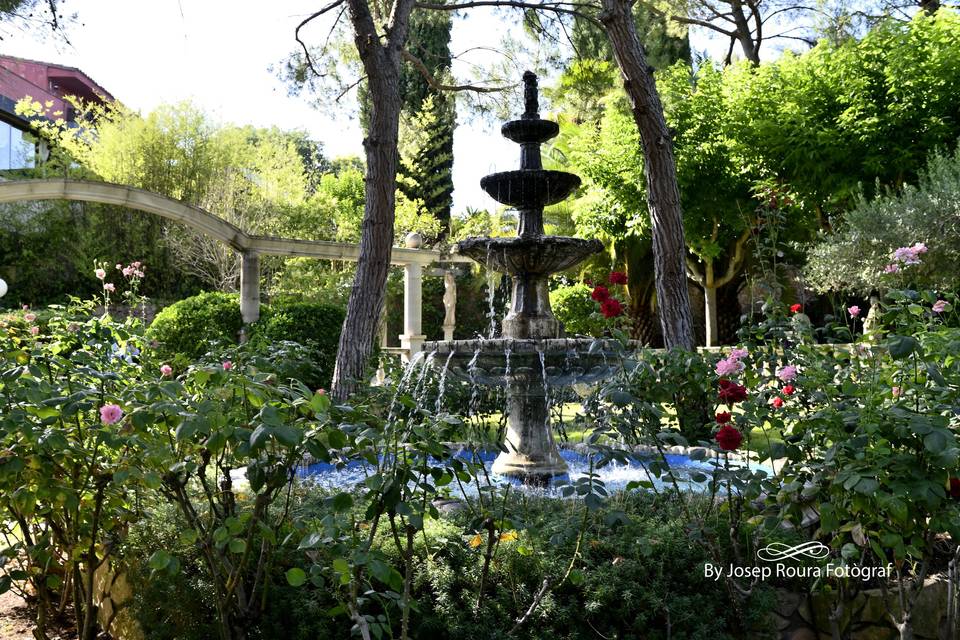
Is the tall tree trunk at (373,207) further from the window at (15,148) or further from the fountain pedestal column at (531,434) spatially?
the window at (15,148)

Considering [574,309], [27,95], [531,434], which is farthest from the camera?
[27,95]

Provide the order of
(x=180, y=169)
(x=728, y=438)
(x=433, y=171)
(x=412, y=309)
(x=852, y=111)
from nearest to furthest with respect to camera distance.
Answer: (x=728, y=438) < (x=412, y=309) < (x=852, y=111) < (x=180, y=169) < (x=433, y=171)

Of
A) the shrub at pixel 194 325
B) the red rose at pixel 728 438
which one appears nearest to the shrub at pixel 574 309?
the shrub at pixel 194 325

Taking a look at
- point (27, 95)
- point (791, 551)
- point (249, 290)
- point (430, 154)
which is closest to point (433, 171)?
point (430, 154)

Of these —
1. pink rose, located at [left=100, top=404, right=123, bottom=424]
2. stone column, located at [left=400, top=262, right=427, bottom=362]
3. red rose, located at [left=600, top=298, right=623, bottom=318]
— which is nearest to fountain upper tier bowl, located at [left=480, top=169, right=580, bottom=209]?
red rose, located at [left=600, top=298, right=623, bottom=318]

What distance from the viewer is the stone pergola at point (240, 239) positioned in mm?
7263

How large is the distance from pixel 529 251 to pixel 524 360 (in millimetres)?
973

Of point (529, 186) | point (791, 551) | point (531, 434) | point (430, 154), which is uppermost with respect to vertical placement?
point (430, 154)

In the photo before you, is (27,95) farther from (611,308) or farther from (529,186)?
(611,308)

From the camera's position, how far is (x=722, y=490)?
4.09 m

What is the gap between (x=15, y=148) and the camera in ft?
65.8

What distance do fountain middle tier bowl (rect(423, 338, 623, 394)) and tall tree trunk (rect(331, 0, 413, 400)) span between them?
8.22ft

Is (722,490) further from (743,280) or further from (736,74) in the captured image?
(743,280)

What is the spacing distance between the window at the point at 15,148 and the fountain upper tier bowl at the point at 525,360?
19706mm
